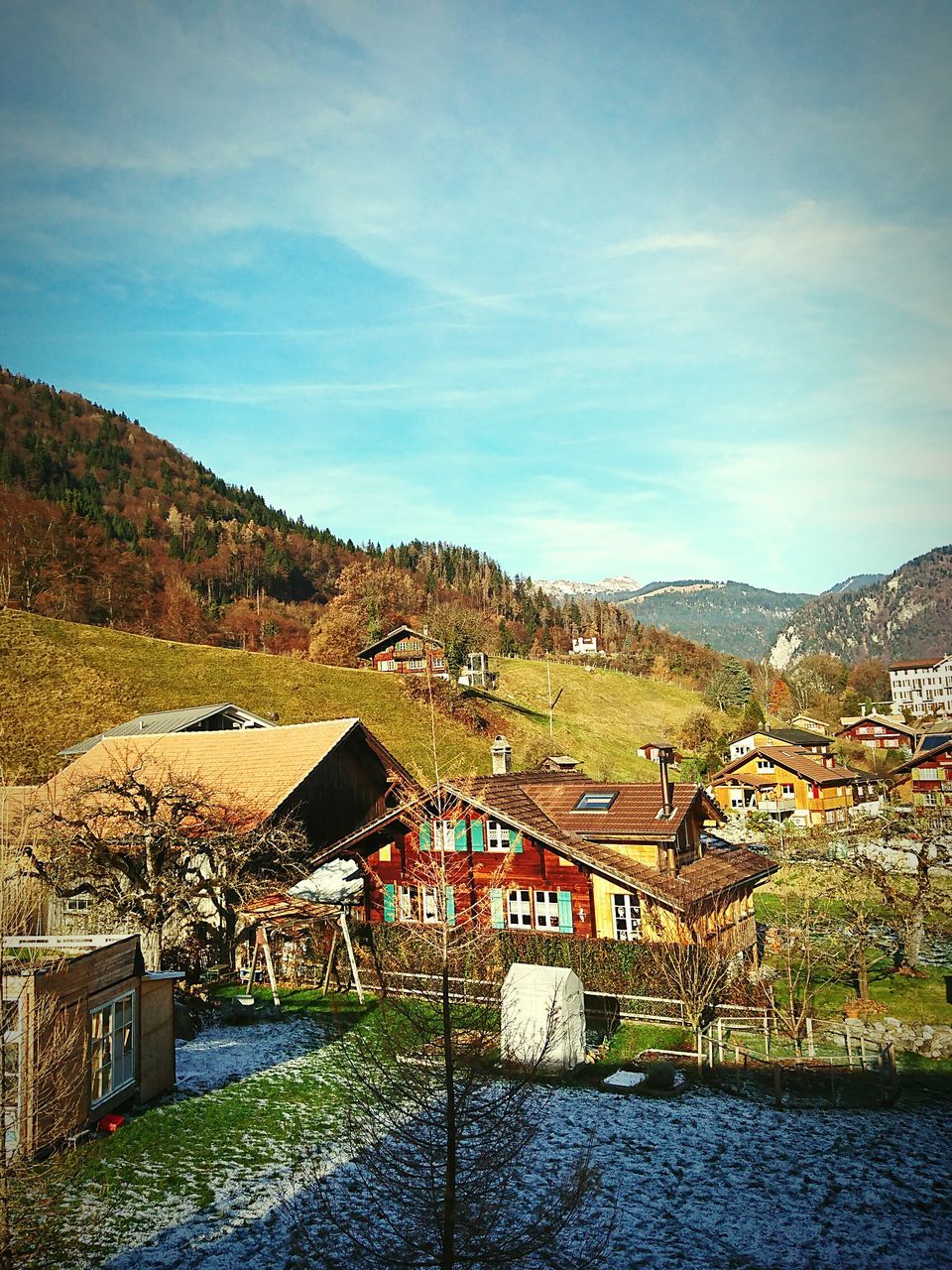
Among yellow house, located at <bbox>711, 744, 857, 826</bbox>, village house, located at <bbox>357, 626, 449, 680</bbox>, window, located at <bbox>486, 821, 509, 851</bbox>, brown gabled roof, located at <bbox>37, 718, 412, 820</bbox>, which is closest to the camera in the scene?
window, located at <bbox>486, 821, 509, 851</bbox>

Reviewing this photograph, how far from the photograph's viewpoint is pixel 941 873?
43938mm

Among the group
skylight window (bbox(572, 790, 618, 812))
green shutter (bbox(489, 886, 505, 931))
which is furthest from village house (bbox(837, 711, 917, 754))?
green shutter (bbox(489, 886, 505, 931))

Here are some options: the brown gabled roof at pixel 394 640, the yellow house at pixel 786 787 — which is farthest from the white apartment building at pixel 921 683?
the brown gabled roof at pixel 394 640

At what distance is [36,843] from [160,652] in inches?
1845

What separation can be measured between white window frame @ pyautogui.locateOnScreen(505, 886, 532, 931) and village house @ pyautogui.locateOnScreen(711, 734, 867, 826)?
46948 mm

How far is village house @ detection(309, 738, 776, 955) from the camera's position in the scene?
25125 mm

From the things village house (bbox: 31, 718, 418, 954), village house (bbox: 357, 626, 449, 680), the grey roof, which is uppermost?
village house (bbox: 357, 626, 449, 680)

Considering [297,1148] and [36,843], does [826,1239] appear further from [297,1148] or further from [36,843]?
[36,843]

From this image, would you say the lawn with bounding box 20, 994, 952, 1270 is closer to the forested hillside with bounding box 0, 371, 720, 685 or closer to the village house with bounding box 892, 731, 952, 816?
the village house with bounding box 892, 731, 952, 816

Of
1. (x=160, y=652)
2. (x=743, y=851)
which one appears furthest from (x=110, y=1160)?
(x=160, y=652)

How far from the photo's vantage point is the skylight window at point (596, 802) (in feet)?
93.5

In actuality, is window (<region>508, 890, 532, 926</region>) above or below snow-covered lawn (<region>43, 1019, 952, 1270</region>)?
above

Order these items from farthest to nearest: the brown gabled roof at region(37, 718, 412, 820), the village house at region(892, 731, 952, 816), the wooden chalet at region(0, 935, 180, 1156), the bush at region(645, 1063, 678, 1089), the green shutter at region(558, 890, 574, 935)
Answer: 1. the village house at region(892, 731, 952, 816)
2. the brown gabled roof at region(37, 718, 412, 820)
3. the green shutter at region(558, 890, 574, 935)
4. the bush at region(645, 1063, 678, 1089)
5. the wooden chalet at region(0, 935, 180, 1156)

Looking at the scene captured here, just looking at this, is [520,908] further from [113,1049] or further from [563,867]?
[113,1049]
